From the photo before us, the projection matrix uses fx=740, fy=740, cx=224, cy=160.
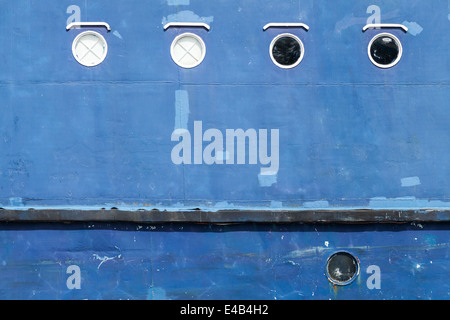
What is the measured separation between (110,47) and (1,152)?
1.34 m

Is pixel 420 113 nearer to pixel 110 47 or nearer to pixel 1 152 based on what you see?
pixel 110 47

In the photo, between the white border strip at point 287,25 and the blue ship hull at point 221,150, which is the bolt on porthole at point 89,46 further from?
the white border strip at point 287,25

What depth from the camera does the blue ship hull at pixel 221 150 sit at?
650 cm

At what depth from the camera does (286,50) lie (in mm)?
6625

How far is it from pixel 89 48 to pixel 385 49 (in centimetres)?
265

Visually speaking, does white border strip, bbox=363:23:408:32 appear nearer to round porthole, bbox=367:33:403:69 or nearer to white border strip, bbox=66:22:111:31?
round porthole, bbox=367:33:403:69

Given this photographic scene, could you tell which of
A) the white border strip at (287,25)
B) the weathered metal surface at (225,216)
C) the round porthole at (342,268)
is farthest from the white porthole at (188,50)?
the round porthole at (342,268)

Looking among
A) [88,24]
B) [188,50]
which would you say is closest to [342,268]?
[188,50]

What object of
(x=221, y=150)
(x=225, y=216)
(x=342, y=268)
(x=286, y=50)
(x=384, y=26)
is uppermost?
(x=384, y=26)

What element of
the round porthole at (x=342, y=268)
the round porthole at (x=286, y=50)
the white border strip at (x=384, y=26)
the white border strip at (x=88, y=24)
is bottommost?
the round porthole at (x=342, y=268)

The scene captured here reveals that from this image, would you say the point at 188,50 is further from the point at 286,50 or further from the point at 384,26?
the point at 384,26

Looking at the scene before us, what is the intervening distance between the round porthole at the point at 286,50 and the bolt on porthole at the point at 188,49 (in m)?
0.62
